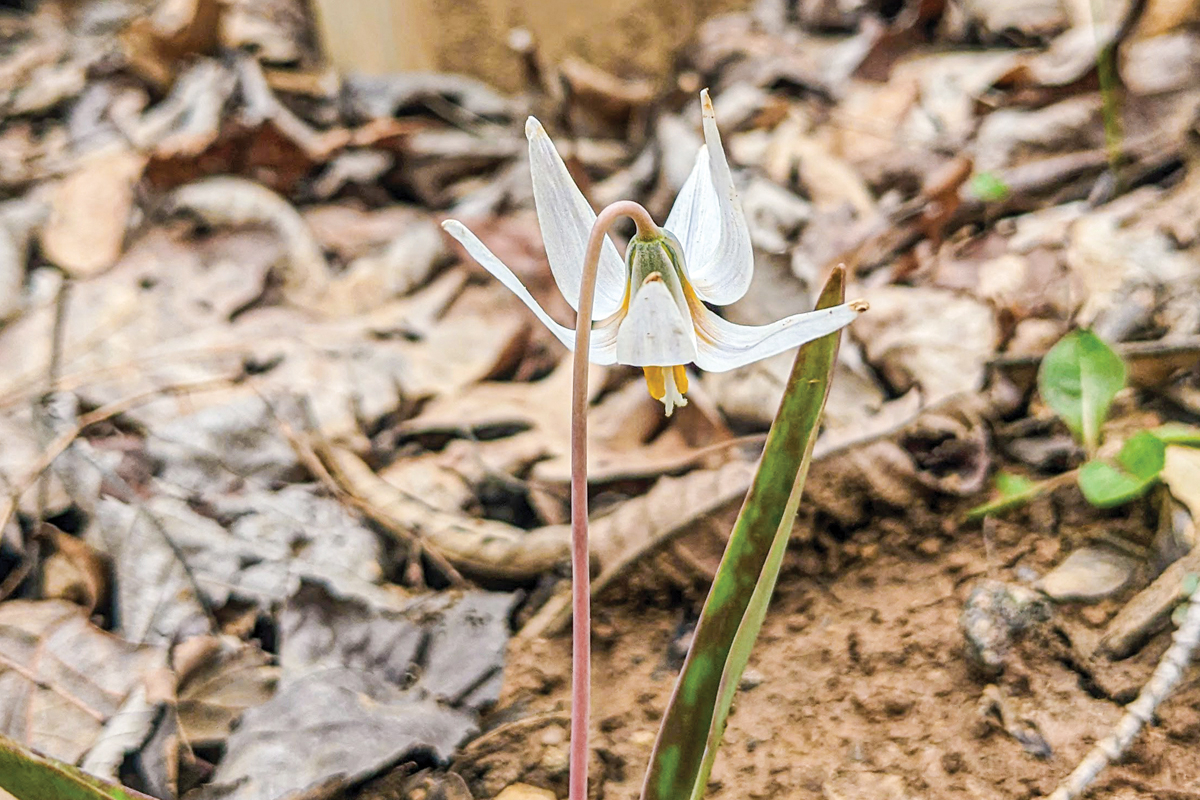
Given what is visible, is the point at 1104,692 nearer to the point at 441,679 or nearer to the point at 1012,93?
the point at 441,679

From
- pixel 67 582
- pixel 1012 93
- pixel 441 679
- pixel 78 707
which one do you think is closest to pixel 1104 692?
pixel 441 679

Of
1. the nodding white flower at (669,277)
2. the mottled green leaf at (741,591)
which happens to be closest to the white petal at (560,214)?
the nodding white flower at (669,277)

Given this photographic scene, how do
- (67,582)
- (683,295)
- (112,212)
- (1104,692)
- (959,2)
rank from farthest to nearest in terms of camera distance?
1. (959,2)
2. (112,212)
3. (67,582)
4. (1104,692)
5. (683,295)

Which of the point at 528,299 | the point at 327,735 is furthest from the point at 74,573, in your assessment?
the point at 528,299

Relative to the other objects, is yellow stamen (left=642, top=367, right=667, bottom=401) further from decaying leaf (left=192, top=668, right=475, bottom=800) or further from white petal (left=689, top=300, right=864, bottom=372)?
decaying leaf (left=192, top=668, right=475, bottom=800)

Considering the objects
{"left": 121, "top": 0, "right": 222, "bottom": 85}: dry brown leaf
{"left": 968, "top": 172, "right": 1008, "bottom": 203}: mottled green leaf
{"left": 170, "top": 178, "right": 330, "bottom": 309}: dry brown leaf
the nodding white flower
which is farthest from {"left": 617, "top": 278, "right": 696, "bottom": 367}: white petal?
{"left": 121, "top": 0, "right": 222, "bottom": 85}: dry brown leaf

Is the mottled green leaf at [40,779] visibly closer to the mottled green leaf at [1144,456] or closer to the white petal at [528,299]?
the white petal at [528,299]
